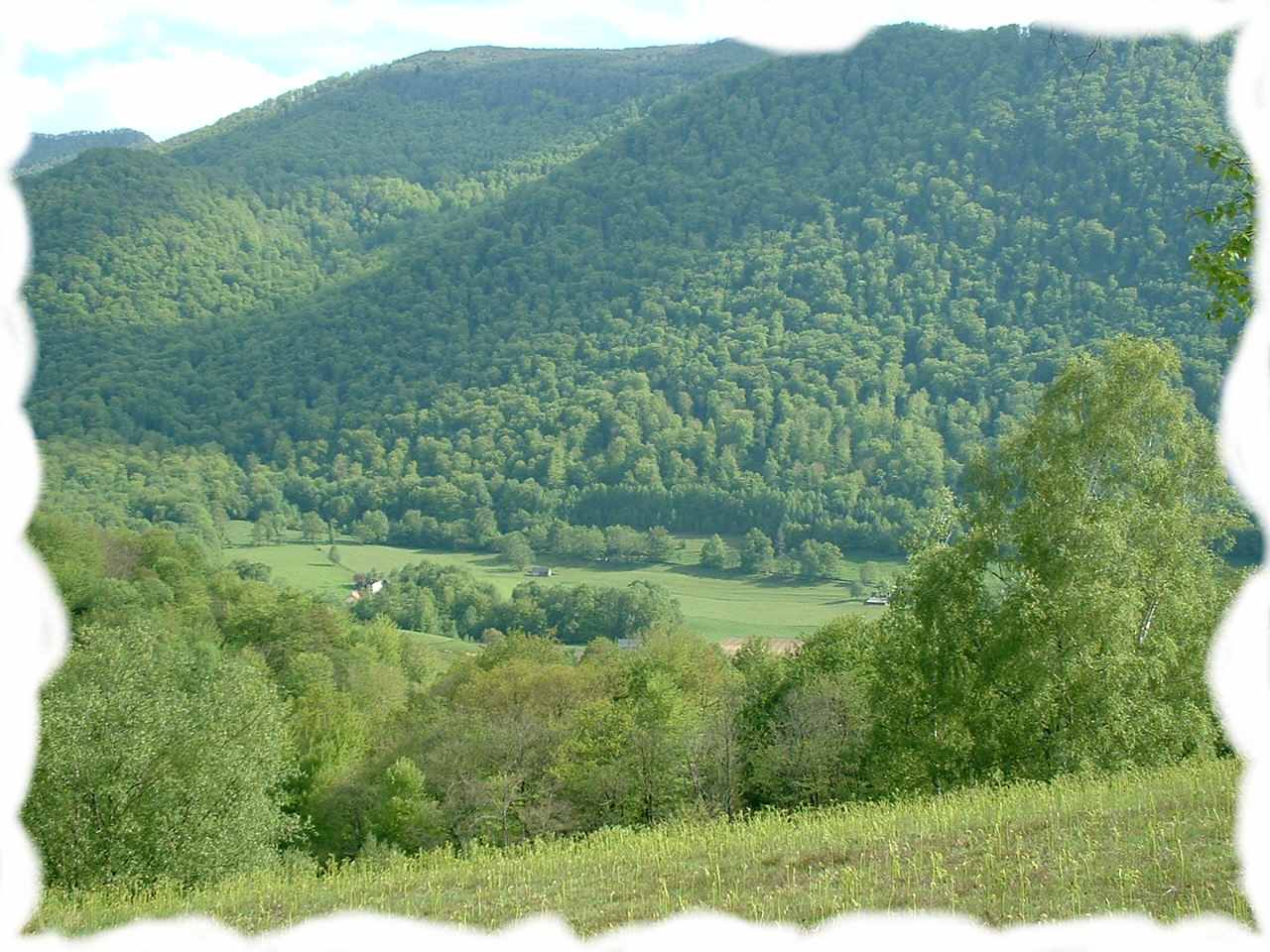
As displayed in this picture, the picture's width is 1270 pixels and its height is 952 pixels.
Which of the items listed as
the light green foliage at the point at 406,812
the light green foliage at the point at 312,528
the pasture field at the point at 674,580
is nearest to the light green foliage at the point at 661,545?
the pasture field at the point at 674,580

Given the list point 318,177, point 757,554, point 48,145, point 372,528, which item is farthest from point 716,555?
point 48,145

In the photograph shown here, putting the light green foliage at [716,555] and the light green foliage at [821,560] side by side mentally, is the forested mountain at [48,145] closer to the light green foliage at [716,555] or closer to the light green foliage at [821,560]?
the light green foliage at [821,560]

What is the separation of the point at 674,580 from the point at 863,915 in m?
46.5

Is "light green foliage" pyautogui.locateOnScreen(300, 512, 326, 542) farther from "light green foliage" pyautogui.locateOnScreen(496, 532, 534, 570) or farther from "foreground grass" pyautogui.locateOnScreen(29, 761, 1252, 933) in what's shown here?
"foreground grass" pyautogui.locateOnScreen(29, 761, 1252, 933)

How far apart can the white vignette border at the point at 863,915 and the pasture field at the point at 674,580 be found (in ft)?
108

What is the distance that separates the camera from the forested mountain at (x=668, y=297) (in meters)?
47.6

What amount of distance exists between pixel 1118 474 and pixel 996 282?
43.2m

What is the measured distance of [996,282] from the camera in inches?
2058

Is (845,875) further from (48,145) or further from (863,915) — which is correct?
(48,145)

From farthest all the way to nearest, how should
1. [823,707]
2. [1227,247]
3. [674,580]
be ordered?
1. [674,580]
2. [823,707]
3. [1227,247]

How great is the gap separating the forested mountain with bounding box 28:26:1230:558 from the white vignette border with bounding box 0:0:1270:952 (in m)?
36.4

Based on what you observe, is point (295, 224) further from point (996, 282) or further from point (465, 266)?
point (996, 282)

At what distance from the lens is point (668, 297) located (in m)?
67.0

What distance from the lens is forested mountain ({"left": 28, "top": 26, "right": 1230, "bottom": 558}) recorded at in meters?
47.6
